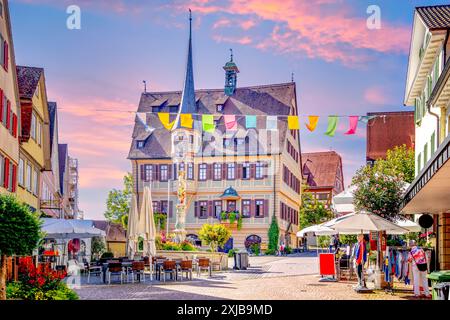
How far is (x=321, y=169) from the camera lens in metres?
71.6

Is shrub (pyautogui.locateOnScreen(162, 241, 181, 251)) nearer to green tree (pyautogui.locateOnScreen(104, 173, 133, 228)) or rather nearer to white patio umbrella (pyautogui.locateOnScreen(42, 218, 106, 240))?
white patio umbrella (pyautogui.locateOnScreen(42, 218, 106, 240))

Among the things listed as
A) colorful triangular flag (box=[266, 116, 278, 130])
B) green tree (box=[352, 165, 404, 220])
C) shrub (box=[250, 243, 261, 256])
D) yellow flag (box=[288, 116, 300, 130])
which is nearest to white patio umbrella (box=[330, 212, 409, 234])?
green tree (box=[352, 165, 404, 220])

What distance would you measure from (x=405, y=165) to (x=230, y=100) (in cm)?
2100

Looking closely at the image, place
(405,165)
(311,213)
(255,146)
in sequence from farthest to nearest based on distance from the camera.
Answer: (311,213) < (255,146) < (405,165)

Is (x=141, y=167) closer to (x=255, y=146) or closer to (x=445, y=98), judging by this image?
(x=255, y=146)

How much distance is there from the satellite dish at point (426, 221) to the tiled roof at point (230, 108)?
2451 cm

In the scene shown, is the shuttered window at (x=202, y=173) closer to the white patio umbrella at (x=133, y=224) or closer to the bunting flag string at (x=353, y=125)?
the white patio umbrella at (x=133, y=224)

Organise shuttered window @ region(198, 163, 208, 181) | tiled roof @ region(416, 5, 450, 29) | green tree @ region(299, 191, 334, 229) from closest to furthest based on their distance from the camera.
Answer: tiled roof @ region(416, 5, 450, 29) → shuttered window @ region(198, 163, 208, 181) → green tree @ region(299, 191, 334, 229)

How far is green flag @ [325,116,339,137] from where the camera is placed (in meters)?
13.9

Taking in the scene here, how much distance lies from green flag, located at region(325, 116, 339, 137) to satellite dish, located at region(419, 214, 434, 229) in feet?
21.7

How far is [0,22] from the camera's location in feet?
57.8

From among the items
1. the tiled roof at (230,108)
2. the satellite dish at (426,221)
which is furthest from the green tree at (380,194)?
the tiled roof at (230,108)

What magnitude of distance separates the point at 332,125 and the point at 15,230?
6747 millimetres

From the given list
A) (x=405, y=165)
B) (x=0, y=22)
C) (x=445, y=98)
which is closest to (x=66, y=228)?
(x=0, y=22)
